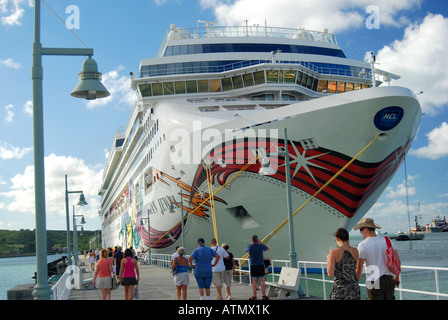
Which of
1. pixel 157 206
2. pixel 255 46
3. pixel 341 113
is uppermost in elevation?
pixel 255 46

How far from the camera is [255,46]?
102ft

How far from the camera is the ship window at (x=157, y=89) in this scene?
2772 centimetres

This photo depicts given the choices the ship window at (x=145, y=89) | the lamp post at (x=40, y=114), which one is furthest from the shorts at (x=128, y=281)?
the ship window at (x=145, y=89)

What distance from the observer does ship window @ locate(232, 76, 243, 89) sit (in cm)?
2602

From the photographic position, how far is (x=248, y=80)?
25.7 metres

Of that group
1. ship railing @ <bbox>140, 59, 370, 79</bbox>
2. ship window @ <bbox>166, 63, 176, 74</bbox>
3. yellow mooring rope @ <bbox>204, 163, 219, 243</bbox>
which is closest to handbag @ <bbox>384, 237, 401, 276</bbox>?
yellow mooring rope @ <bbox>204, 163, 219, 243</bbox>

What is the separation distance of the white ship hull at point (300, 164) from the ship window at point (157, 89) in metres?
4.92

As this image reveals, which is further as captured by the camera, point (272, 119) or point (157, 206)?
point (157, 206)

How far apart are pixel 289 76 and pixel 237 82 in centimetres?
276
